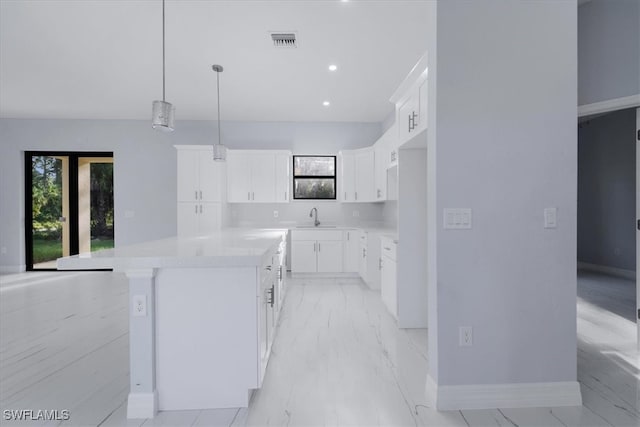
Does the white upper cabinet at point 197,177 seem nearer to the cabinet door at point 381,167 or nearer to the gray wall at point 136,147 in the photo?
the gray wall at point 136,147

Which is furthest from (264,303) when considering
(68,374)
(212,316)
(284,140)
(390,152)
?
(284,140)

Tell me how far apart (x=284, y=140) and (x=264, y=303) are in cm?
421

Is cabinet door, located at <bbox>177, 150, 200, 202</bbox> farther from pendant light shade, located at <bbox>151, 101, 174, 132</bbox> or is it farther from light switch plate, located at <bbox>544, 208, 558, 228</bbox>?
light switch plate, located at <bbox>544, 208, 558, 228</bbox>

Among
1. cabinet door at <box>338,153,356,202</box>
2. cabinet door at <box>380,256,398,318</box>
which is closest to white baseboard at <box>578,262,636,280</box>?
cabinet door at <box>380,256,398,318</box>

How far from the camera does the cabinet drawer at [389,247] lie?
3016mm

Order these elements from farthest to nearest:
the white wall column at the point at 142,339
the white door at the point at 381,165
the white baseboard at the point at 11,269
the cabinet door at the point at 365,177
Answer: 1. the white baseboard at the point at 11,269
2. the cabinet door at the point at 365,177
3. the white door at the point at 381,165
4. the white wall column at the point at 142,339

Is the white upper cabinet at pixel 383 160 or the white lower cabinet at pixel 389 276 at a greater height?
the white upper cabinet at pixel 383 160

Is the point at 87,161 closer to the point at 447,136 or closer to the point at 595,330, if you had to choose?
the point at 447,136

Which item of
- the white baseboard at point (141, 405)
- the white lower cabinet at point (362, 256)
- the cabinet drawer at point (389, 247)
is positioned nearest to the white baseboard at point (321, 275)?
the white lower cabinet at point (362, 256)

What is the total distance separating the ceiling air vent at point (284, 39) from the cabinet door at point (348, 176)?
2.42 m

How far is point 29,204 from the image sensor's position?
18.2ft

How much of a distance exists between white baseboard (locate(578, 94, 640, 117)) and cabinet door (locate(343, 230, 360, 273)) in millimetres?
3131

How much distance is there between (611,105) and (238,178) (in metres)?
4.77

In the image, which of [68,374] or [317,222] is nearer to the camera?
[68,374]
